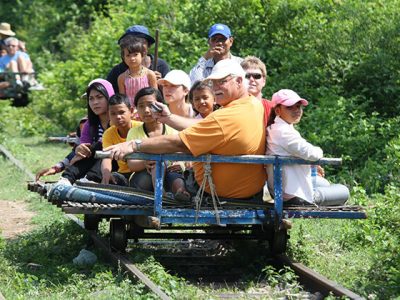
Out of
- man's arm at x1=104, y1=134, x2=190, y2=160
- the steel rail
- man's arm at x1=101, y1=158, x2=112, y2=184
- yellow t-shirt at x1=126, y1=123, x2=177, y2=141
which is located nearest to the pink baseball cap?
man's arm at x1=104, y1=134, x2=190, y2=160

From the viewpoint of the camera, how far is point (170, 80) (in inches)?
361

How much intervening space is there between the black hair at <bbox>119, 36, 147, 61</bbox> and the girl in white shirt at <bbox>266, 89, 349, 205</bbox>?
2245 millimetres

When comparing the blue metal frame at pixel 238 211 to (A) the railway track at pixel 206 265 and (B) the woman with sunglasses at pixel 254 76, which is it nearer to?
(A) the railway track at pixel 206 265

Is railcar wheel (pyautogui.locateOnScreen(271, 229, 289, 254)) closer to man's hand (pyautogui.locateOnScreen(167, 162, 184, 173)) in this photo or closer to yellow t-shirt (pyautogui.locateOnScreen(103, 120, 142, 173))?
man's hand (pyautogui.locateOnScreen(167, 162, 184, 173))

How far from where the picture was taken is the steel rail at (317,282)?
7530 mm

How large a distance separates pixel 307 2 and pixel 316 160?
8.87 meters

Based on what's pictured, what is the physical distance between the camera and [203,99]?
870cm

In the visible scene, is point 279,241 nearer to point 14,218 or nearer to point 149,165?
point 149,165

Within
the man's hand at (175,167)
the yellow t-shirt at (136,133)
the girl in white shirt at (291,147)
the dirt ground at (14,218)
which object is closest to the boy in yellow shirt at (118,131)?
the yellow t-shirt at (136,133)

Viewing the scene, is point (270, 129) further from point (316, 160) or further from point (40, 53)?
point (40, 53)

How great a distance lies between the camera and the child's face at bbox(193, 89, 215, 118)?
8680 millimetres

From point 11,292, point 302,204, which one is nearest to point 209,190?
point 302,204

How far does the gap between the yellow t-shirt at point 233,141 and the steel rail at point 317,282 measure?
0.73 meters

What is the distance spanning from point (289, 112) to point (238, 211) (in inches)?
36.4
